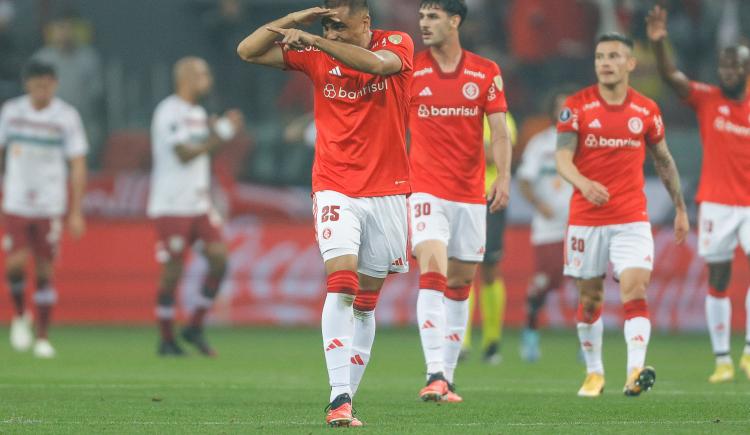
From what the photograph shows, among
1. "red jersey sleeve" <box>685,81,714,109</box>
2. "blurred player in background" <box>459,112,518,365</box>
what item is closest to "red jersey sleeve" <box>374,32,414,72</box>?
"red jersey sleeve" <box>685,81,714,109</box>

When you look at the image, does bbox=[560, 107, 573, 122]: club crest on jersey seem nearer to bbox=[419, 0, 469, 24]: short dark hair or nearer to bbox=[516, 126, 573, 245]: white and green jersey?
bbox=[419, 0, 469, 24]: short dark hair

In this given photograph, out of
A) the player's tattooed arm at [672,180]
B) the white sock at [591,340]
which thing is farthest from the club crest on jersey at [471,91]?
the white sock at [591,340]

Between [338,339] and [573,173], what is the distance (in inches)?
104

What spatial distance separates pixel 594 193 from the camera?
9.55 metres

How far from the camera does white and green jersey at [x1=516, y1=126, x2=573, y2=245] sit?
14562 millimetres

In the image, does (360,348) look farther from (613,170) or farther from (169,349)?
(169,349)

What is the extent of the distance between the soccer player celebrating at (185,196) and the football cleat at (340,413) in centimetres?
684

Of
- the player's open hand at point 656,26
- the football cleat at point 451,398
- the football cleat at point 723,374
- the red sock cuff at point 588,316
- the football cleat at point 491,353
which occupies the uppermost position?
the player's open hand at point 656,26

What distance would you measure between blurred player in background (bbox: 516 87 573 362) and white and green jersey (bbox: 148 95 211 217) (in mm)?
3209

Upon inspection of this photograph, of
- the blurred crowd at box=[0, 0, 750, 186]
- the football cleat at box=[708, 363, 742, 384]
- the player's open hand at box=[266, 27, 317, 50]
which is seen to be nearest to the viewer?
the player's open hand at box=[266, 27, 317, 50]

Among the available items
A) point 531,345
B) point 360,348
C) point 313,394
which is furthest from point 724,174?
point 360,348

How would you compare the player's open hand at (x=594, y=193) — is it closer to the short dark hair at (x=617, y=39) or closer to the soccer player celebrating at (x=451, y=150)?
the soccer player celebrating at (x=451, y=150)

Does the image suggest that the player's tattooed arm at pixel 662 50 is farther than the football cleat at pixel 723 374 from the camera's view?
No

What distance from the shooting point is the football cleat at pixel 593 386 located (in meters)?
9.82
